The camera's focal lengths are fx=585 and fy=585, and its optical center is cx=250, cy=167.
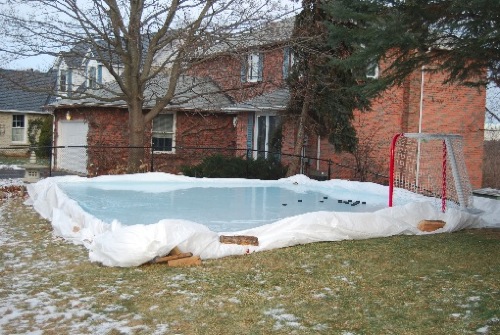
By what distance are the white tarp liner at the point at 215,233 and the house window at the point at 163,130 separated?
1117 centimetres

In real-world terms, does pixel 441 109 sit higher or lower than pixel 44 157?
higher

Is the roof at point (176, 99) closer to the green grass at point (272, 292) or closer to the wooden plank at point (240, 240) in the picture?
the wooden plank at point (240, 240)

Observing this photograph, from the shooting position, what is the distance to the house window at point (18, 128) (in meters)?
34.1

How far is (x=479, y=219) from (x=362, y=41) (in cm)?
402

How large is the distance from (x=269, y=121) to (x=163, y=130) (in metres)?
4.22

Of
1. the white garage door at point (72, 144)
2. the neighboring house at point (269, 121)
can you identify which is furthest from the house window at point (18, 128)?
the white garage door at point (72, 144)

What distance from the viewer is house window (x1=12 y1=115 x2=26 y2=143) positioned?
112 ft

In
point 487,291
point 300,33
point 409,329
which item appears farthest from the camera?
point 300,33

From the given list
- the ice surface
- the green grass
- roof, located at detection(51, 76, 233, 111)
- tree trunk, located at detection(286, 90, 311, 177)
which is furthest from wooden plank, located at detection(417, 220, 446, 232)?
roof, located at detection(51, 76, 233, 111)

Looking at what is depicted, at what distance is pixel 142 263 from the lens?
6.87 meters

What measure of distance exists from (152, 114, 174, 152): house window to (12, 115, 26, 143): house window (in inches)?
587

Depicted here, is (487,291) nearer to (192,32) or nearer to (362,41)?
(362,41)

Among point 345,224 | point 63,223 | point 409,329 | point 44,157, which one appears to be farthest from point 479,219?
point 44,157

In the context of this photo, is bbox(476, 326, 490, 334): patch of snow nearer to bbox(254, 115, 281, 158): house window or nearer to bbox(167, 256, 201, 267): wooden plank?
bbox(167, 256, 201, 267): wooden plank
